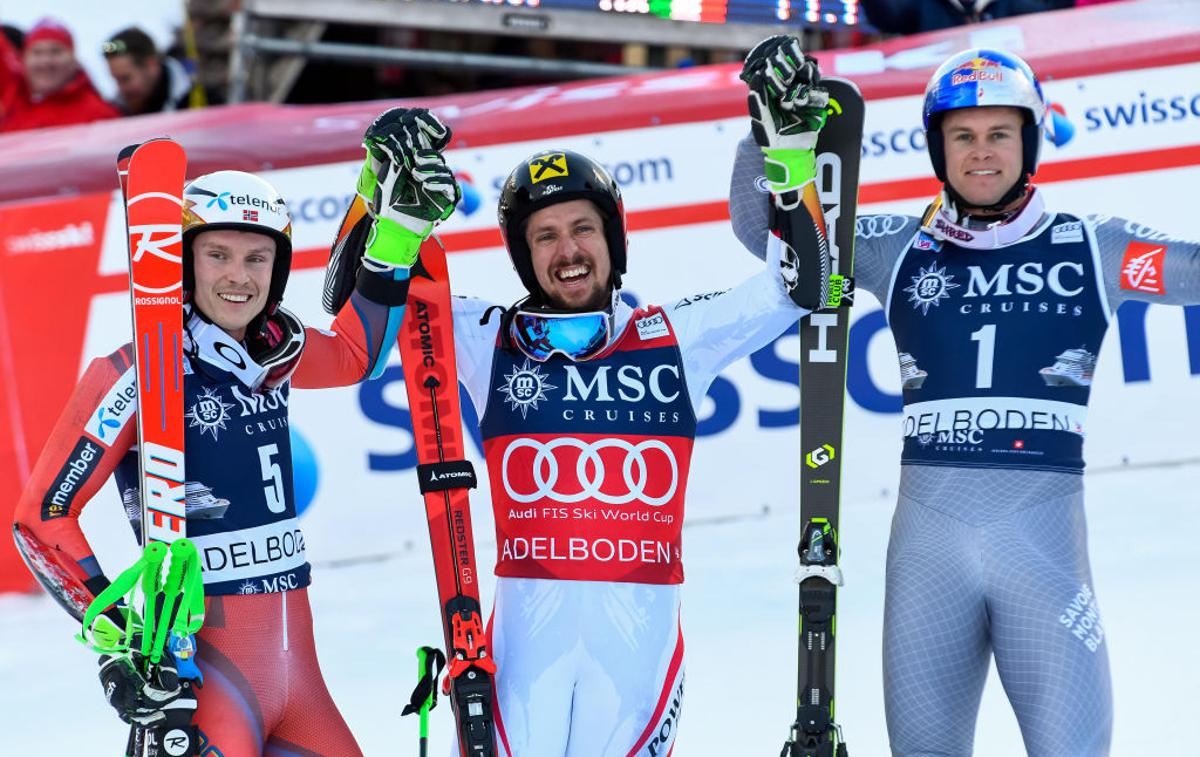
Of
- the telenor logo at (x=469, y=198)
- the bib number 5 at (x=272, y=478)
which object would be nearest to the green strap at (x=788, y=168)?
the bib number 5 at (x=272, y=478)

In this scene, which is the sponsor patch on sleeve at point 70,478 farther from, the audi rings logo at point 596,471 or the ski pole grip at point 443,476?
the audi rings logo at point 596,471

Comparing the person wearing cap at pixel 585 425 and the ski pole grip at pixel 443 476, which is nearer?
the person wearing cap at pixel 585 425

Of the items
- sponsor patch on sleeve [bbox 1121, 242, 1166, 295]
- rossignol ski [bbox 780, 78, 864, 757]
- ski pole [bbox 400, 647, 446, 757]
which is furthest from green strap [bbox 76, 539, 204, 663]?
sponsor patch on sleeve [bbox 1121, 242, 1166, 295]

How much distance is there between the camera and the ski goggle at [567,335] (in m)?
4.29

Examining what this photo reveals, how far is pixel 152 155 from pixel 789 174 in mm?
1683

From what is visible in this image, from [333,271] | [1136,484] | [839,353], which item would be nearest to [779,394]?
[1136,484]

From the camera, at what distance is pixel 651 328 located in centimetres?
438

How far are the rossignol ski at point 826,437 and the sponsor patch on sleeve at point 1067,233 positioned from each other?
56 centimetres

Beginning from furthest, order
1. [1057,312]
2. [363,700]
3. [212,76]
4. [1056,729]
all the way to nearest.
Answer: [212,76], [363,700], [1057,312], [1056,729]

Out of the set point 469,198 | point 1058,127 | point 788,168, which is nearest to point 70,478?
point 788,168

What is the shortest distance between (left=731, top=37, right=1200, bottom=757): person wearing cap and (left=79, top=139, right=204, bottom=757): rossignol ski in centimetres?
162

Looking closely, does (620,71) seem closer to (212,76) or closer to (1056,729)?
(212,76)

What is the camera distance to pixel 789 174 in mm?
4332

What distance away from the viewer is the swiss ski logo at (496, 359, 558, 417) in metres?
4.30
